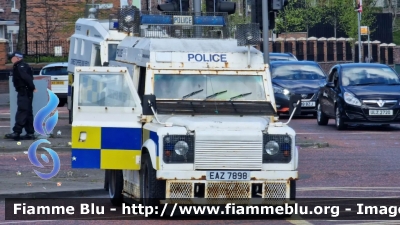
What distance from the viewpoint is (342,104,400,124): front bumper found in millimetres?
25453

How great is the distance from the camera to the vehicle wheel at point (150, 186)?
11297 mm

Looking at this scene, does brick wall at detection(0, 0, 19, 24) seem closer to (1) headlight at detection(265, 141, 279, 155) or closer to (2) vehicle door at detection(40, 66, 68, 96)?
(2) vehicle door at detection(40, 66, 68, 96)

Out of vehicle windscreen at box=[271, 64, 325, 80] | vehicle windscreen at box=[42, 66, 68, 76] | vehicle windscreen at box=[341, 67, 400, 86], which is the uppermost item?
vehicle windscreen at box=[42, 66, 68, 76]

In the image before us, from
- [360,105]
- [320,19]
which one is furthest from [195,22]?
[320,19]

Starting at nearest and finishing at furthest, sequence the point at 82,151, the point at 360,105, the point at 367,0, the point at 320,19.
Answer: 1. the point at 82,151
2. the point at 360,105
3. the point at 367,0
4. the point at 320,19

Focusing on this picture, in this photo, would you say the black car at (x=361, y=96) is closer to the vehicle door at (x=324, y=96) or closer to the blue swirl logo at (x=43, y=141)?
the vehicle door at (x=324, y=96)

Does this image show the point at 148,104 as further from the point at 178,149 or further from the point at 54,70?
the point at 54,70

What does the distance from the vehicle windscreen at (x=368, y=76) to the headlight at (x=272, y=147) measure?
50.2 feet

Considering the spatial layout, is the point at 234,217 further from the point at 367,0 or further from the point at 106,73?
the point at 367,0

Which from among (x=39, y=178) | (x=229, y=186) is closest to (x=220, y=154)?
(x=229, y=186)

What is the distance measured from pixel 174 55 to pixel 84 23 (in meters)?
13.8

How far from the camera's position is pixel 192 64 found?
12430 millimetres

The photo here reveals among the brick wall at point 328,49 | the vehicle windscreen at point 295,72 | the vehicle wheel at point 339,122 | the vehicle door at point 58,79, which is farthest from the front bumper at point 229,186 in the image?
the brick wall at point 328,49

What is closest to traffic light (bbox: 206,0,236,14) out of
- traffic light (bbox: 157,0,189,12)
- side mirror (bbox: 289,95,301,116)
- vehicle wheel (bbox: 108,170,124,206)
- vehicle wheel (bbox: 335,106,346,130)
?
traffic light (bbox: 157,0,189,12)
